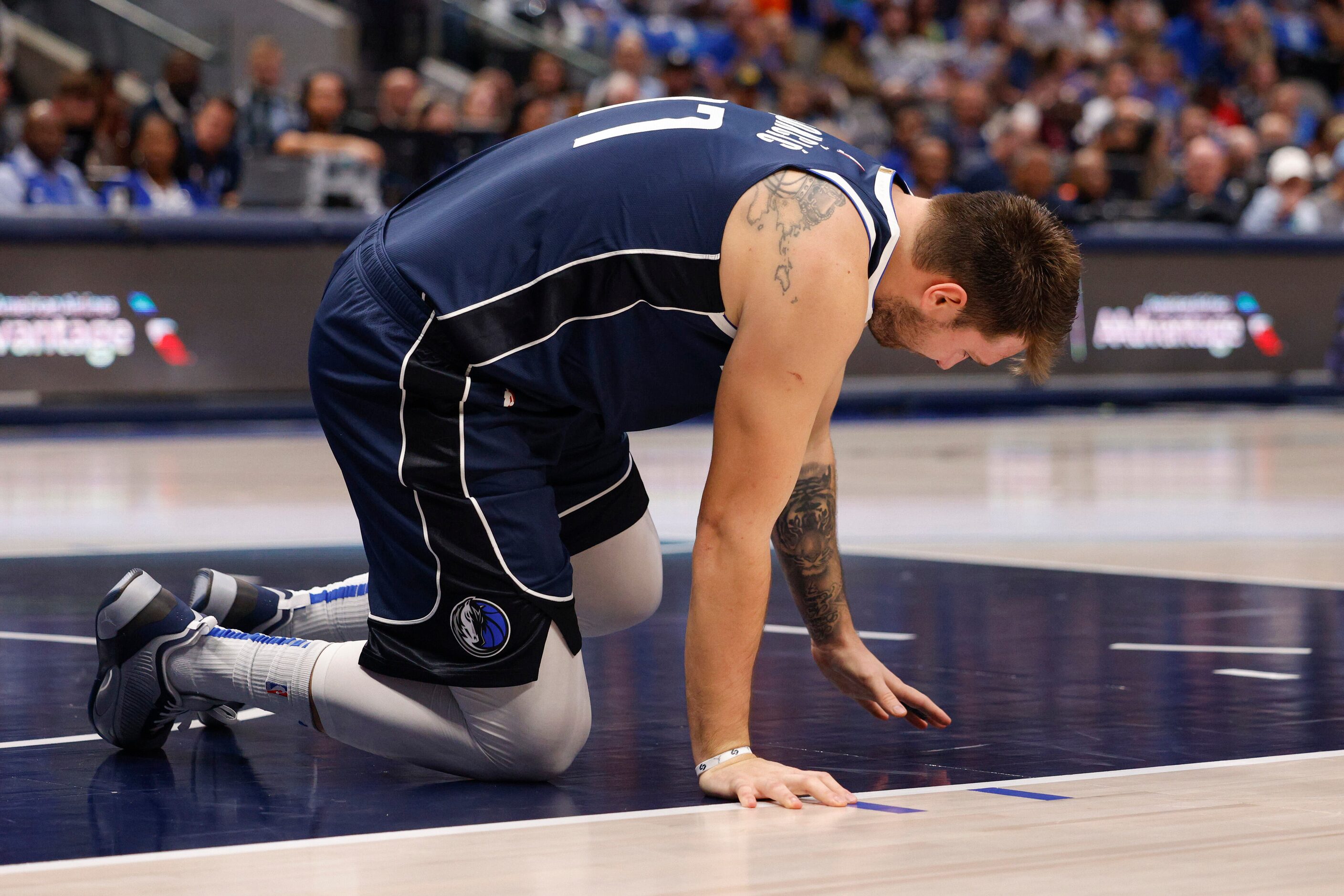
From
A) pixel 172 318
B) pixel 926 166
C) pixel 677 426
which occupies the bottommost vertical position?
pixel 677 426

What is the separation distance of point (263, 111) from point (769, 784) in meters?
10.5

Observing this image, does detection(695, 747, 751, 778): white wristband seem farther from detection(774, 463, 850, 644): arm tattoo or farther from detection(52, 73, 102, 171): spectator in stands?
detection(52, 73, 102, 171): spectator in stands

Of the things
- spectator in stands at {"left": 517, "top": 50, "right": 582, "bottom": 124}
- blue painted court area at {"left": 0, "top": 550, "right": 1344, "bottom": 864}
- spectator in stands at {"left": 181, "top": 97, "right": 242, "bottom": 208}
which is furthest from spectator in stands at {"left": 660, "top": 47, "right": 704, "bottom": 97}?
blue painted court area at {"left": 0, "top": 550, "right": 1344, "bottom": 864}

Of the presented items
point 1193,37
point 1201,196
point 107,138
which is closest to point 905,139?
point 1201,196

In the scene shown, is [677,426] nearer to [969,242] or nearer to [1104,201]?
[1104,201]

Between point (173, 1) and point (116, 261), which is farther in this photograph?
point (173, 1)

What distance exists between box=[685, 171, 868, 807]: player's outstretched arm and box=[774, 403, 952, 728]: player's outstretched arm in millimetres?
465

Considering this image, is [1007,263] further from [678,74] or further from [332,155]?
[678,74]

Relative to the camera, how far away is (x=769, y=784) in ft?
10.1

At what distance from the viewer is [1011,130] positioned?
15.3m

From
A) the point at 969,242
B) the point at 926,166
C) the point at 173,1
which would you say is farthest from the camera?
the point at 173,1

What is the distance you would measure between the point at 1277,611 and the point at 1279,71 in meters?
16.1

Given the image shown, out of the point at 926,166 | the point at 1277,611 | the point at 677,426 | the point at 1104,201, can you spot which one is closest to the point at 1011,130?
the point at 1104,201

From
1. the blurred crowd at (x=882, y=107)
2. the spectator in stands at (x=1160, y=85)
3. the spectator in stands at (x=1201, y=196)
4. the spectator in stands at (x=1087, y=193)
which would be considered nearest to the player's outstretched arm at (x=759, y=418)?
the blurred crowd at (x=882, y=107)
